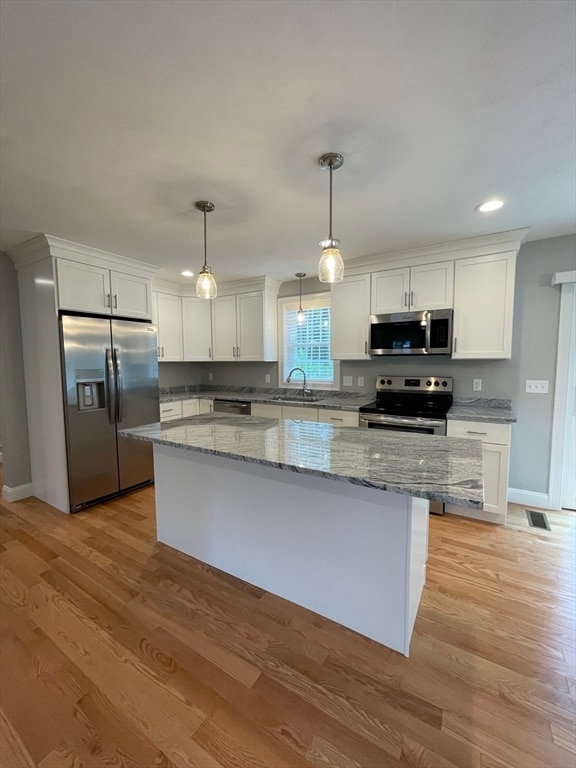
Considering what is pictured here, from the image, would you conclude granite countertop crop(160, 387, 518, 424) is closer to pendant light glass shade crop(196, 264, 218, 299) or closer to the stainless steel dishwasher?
the stainless steel dishwasher

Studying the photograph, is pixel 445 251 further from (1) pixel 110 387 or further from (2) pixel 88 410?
(2) pixel 88 410

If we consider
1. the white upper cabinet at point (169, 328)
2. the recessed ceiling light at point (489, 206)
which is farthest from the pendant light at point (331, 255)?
the white upper cabinet at point (169, 328)

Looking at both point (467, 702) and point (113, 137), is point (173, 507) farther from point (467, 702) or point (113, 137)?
point (113, 137)

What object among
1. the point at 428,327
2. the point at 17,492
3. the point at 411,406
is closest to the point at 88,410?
the point at 17,492

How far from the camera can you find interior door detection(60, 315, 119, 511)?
9.56 feet

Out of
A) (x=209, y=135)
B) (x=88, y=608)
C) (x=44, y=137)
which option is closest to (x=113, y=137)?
(x=44, y=137)

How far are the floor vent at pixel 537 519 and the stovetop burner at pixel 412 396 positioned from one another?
1.16 meters

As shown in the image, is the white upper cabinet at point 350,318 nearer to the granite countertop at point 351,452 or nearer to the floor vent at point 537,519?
the granite countertop at point 351,452

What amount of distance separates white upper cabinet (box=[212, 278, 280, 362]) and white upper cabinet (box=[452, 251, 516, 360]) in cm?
224

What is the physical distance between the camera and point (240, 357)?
4.50 metres

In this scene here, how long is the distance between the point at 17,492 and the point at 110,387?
1.51 metres

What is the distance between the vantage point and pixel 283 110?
54.3 inches

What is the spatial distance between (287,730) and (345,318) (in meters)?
3.20

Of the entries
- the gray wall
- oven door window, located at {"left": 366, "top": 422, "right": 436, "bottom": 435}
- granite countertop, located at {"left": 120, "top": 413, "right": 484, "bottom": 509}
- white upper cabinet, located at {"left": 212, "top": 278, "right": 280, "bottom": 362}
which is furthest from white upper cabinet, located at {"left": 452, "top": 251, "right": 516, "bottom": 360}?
the gray wall
